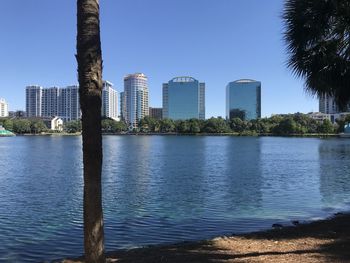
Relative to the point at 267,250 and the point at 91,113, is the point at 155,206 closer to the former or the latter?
the point at 267,250

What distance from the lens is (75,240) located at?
17.7 metres

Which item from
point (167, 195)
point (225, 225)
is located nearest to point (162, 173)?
point (167, 195)

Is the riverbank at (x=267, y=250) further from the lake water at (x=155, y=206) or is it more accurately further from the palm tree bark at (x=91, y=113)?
the palm tree bark at (x=91, y=113)

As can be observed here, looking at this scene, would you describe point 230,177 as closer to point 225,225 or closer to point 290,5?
point 225,225

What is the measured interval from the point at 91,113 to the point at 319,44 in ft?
33.6

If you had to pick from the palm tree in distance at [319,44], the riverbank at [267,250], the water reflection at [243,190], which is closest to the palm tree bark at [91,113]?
the riverbank at [267,250]

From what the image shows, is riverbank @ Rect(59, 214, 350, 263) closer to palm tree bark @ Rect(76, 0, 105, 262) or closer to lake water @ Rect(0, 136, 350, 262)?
lake water @ Rect(0, 136, 350, 262)

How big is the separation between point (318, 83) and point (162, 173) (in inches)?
1297

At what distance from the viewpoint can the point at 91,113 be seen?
246 inches

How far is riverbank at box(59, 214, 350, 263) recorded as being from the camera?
10742mm

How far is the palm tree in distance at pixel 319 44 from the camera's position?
14.0 metres

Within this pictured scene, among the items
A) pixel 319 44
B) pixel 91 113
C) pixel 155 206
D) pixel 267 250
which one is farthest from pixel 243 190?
pixel 91 113

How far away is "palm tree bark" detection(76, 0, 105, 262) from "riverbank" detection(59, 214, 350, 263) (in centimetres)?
503

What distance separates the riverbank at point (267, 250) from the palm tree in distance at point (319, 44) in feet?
15.2
